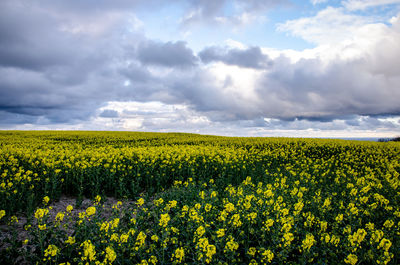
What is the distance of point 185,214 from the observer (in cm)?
632

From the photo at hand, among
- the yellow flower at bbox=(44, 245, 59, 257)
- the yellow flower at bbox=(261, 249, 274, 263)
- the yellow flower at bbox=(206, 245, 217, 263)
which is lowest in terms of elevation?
the yellow flower at bbox=(44, 245, 59, 257)

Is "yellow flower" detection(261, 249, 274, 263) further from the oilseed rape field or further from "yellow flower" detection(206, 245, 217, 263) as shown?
"yellow flower" detection(206, 245, 217, 263)

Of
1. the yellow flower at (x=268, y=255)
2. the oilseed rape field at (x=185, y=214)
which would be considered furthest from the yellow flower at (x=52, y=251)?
the yellow flower at (x=268, y=255)

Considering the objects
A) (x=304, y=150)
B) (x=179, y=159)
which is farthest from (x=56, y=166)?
(x=304, y=150)

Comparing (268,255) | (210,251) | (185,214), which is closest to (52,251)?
(210,251)

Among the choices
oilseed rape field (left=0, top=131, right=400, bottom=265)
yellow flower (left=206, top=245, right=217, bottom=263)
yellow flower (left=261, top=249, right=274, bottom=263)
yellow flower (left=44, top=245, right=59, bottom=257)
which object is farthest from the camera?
oilseed rape field (left=0, top=131, right=400, bottom=265)

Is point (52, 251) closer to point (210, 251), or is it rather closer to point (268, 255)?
point (210, 251)

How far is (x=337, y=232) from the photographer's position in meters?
5.43

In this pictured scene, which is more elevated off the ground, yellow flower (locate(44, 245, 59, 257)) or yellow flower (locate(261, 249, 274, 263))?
yellow flower (locate(261, 249, 274, 263))

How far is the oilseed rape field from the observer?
4.43m

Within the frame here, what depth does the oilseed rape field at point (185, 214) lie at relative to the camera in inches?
174

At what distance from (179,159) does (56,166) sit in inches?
215

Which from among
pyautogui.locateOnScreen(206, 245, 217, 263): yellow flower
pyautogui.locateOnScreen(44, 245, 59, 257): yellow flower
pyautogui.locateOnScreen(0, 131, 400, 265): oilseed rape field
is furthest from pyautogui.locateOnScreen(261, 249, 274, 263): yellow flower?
pyautogui.locateOnScreen(44, 245, 59, 257): yellow flower

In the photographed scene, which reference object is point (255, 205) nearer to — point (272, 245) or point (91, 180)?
point (272, 245)
